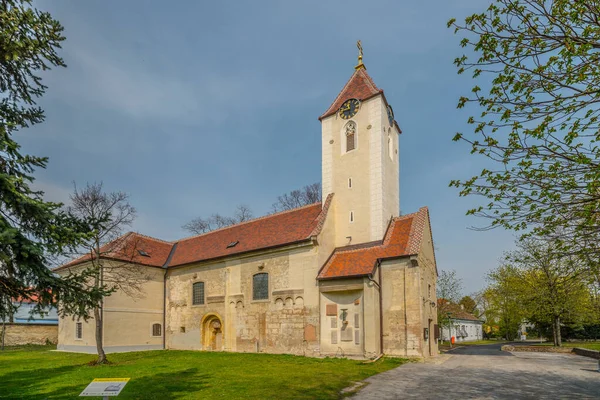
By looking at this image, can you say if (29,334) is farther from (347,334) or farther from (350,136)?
(350,136)

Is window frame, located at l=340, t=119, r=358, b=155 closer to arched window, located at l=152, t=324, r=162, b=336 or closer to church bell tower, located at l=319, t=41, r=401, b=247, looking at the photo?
church bell tower, located at l=319, t=41, r=401, b=247

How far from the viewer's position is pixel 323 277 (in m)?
21.3

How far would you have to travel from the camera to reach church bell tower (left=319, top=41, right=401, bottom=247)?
23.2 m

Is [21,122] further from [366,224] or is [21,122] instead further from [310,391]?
[366,224]

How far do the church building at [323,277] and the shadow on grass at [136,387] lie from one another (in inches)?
317

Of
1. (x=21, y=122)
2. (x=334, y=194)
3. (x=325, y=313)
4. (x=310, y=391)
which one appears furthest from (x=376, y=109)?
(x=21, y=122)

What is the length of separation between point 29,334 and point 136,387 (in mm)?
29928

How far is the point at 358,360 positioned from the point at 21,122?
53.9ft

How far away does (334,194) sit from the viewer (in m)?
24.9

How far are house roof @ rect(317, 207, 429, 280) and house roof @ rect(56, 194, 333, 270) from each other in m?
2.11

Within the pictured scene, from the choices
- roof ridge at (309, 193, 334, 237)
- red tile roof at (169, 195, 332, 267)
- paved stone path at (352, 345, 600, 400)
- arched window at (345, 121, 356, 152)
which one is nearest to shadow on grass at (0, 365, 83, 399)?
paved stone path at (352, 345, 600, 400)

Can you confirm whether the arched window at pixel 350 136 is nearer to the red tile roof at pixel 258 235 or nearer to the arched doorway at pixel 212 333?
the red tile roof at pixel 258 235

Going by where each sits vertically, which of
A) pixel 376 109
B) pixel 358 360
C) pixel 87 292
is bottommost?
pixel 358 360

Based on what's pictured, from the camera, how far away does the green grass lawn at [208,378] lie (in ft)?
35.5
